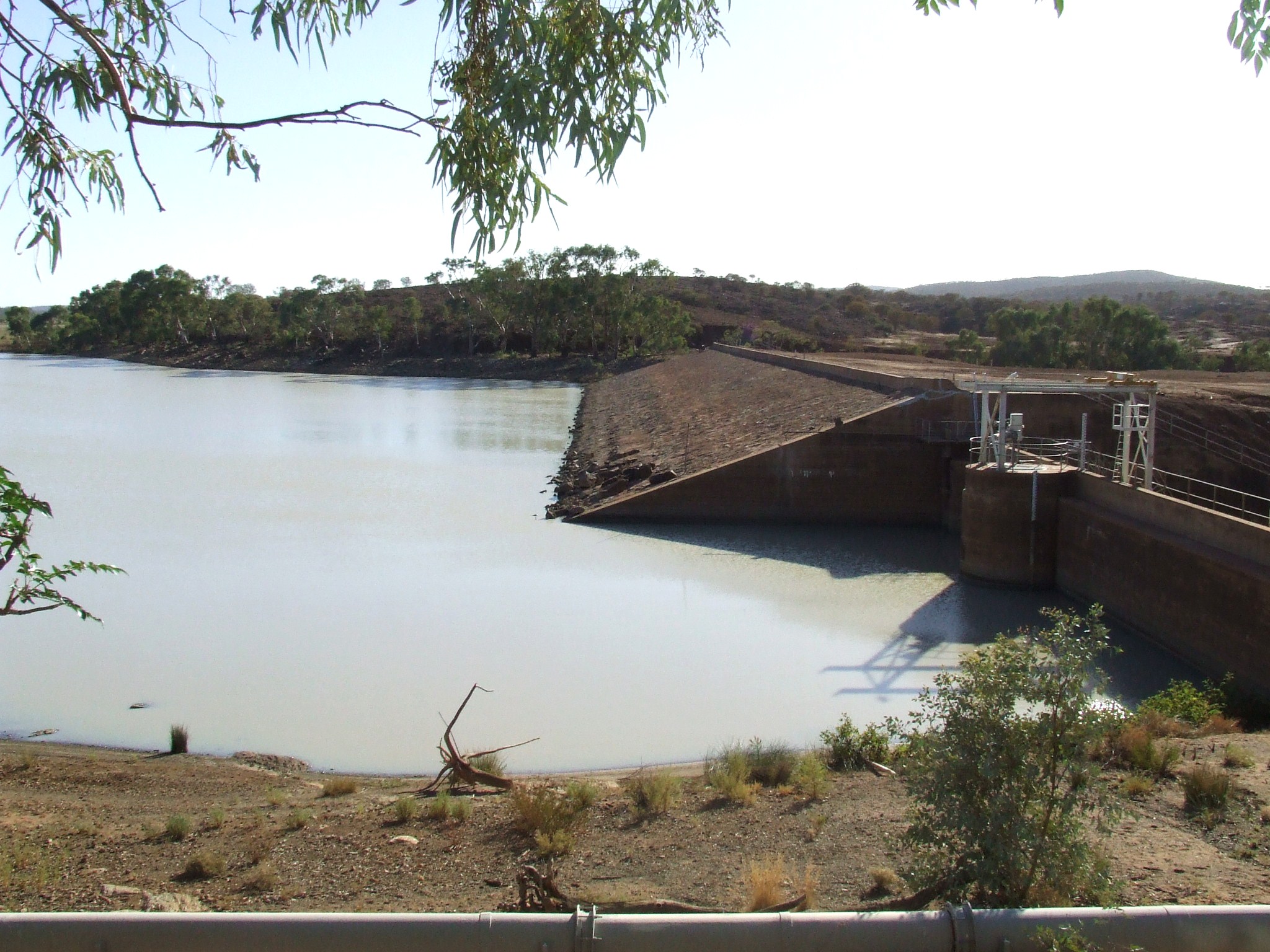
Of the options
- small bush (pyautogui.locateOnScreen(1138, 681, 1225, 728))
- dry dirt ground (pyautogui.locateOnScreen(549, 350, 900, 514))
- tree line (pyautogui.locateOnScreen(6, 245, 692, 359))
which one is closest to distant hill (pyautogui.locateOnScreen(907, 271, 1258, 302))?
tree line (pyautogui.locateOnScreen(6, 245, 692, 359))

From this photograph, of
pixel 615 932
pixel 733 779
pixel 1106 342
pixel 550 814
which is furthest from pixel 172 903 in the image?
pixel 1106 342

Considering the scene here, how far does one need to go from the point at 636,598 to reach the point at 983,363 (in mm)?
39908

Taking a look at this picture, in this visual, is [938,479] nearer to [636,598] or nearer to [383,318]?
[636,598]

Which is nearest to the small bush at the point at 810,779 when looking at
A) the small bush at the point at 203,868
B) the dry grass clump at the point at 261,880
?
the dry grass clump at the point at 261,880

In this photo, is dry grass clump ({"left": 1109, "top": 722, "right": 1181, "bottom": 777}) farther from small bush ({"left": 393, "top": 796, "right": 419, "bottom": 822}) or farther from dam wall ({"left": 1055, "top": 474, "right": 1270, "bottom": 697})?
dam wall ({"left": 1055, "top": 474, "right": 1270, "bottom": 697})

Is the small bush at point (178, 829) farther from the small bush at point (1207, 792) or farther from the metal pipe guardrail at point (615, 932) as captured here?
the small bush at point (1207, 792)

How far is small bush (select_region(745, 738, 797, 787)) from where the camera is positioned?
7273 mm

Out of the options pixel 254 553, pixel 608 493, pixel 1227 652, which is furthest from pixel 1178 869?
pixel 608 493

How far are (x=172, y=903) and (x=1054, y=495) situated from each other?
1424 centimetres

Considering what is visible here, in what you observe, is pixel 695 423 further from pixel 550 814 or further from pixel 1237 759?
pixel 550 814

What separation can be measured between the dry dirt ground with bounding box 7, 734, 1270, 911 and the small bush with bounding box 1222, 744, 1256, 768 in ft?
0.20

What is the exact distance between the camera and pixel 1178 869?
16.7ft

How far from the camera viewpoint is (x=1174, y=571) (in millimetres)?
12656

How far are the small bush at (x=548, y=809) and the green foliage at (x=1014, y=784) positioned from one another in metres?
2.07
